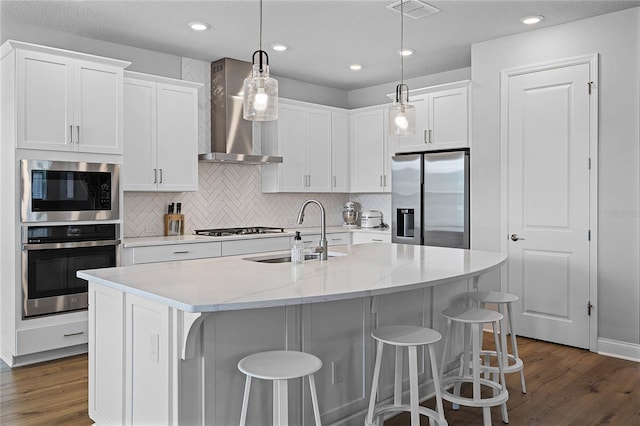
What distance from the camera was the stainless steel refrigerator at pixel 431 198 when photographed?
4996 millimetres

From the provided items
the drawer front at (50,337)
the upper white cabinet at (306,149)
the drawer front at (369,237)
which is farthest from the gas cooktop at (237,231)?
the drawer front at (50,337)

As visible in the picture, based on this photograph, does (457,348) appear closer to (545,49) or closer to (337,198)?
(545,49)

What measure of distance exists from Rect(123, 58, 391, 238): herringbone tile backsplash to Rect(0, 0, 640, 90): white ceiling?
66cm

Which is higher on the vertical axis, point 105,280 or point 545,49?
point 545,49

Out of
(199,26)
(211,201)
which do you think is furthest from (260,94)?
(211,201)

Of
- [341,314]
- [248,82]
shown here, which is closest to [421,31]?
[248,82]

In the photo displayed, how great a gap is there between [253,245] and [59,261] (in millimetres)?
1780

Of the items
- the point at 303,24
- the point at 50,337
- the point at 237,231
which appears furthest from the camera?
the point at 237,231

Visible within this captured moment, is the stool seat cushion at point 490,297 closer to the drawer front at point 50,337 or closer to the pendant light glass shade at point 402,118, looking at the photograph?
the pendant light glass shade at point 402,118

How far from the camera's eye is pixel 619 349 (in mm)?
4020

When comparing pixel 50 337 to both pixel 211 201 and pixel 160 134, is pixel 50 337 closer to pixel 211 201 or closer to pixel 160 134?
pixel 160 134

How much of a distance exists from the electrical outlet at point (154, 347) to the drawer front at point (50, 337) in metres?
2.12

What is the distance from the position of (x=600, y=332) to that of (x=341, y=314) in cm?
264

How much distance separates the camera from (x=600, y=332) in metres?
4.13
